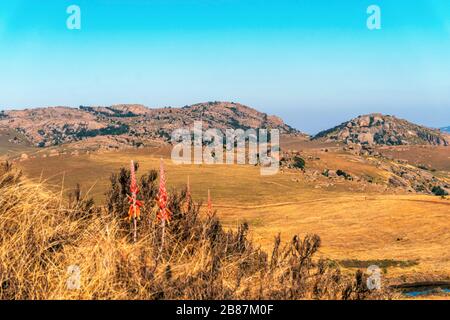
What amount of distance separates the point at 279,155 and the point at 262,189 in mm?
55650

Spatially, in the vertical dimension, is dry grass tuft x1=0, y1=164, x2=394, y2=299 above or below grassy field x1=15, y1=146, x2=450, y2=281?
above

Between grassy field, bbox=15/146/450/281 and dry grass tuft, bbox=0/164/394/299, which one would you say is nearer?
dry grass tuft, bbox=0/164/394/299

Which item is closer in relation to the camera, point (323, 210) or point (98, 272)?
point (98, 272)

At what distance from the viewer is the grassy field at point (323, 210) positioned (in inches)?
1645

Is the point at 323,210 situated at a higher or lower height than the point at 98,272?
lower

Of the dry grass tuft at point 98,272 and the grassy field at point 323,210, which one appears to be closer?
the dry grass tuft at point 98,272

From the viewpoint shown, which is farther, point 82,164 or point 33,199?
point 82,164

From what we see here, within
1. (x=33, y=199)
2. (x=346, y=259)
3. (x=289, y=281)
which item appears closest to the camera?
(x=289, y=281)

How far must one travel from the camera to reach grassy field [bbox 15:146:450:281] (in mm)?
41781

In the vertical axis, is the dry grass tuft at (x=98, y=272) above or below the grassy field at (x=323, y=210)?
above

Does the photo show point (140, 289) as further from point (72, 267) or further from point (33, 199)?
point (33, 199)

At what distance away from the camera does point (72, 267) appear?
302 inches

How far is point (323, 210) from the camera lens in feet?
230
